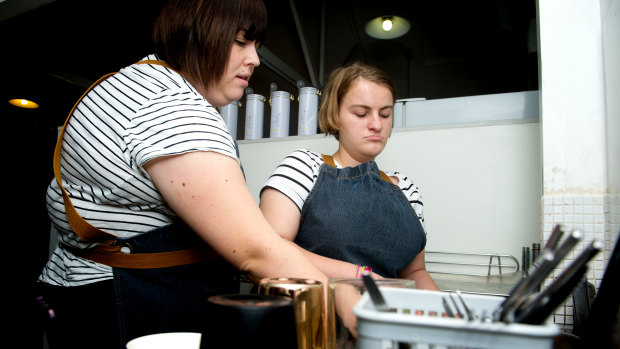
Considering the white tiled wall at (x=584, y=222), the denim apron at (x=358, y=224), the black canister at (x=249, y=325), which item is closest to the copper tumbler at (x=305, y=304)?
the black canister at (x=249, y=325)

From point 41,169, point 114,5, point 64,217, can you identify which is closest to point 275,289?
point 64,217

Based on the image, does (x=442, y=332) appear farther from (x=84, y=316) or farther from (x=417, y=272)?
(x=417, y=272)

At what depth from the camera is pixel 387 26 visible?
12.4 ft

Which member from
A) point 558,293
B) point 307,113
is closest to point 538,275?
point 558,293

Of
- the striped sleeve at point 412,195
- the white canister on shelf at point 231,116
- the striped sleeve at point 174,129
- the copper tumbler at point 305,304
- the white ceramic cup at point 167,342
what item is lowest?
the white ceramic cup at point 167,342

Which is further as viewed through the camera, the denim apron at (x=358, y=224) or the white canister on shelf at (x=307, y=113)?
the white canister on shelf at (x=307, y=113)

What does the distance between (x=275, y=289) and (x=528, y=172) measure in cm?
135

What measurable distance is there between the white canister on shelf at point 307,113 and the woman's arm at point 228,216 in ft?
4.33

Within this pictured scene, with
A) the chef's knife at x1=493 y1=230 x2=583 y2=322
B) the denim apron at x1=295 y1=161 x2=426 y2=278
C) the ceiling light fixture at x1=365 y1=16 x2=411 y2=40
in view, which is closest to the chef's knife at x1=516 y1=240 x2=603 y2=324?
the chef's knife at x1=493 y1=230 x2=583 y2=322

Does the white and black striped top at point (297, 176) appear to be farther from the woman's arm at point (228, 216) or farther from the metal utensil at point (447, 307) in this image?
the metal utensil at point (447, 307)

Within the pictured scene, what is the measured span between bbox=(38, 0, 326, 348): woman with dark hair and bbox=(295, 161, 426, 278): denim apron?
1.27 feet

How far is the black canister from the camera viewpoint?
0.98ft

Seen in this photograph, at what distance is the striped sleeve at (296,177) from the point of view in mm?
1100

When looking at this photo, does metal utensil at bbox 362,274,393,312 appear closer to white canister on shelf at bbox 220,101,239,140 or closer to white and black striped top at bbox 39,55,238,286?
white and black striped top at bbox 39,55,238,286
